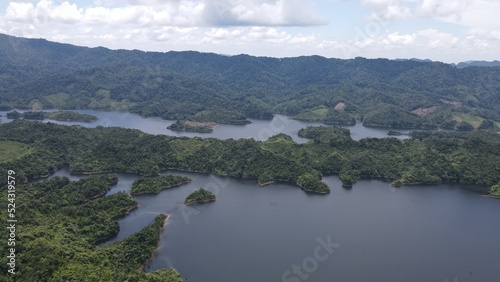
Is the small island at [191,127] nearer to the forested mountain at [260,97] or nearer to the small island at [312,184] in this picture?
the forested mountain at [260,97]

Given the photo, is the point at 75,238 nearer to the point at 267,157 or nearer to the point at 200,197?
the point at 200,197

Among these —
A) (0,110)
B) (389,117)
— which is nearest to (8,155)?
(0,110)

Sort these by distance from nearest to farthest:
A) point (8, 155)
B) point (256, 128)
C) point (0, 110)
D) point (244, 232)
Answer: point (244, 232), point (8, 155), point (256, 128), point (0, 110)

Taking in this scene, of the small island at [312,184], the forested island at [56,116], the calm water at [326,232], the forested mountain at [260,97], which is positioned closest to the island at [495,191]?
the calm water at [326,232]

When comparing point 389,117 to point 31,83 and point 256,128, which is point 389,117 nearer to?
point 256,128

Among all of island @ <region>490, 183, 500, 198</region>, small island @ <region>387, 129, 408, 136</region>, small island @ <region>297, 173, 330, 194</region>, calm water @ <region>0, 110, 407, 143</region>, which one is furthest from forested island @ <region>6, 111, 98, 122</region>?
island @ <region>490, 183, 500, 198</region>
